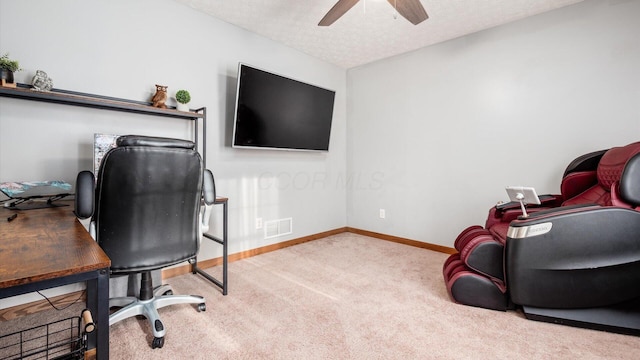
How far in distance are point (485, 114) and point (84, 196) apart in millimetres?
3377

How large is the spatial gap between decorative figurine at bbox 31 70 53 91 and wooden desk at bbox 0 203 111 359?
1203mm

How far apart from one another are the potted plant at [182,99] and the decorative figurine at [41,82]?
80 cm

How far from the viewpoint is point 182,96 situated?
2424mm

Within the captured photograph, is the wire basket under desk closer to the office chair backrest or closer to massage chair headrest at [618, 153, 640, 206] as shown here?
the office chair backrest

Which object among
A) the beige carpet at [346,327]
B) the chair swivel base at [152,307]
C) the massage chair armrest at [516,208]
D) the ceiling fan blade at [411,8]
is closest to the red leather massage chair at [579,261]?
the beige carpet at [346,327]

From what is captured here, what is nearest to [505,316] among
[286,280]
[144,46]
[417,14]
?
[286,280]

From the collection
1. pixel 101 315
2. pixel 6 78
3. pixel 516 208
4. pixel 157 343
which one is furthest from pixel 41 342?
pixel 516 208

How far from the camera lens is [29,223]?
119cm

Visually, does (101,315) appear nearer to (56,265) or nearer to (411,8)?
(56,265)

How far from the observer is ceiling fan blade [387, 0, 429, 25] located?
1.97 meters

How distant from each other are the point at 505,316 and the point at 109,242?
2424 millimetres

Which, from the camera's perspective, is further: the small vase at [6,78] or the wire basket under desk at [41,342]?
the small vase at [6,78]

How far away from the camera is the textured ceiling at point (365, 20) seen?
253 cm

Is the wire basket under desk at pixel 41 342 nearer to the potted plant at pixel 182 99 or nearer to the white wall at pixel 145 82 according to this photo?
the white wall at pixel 145 82
